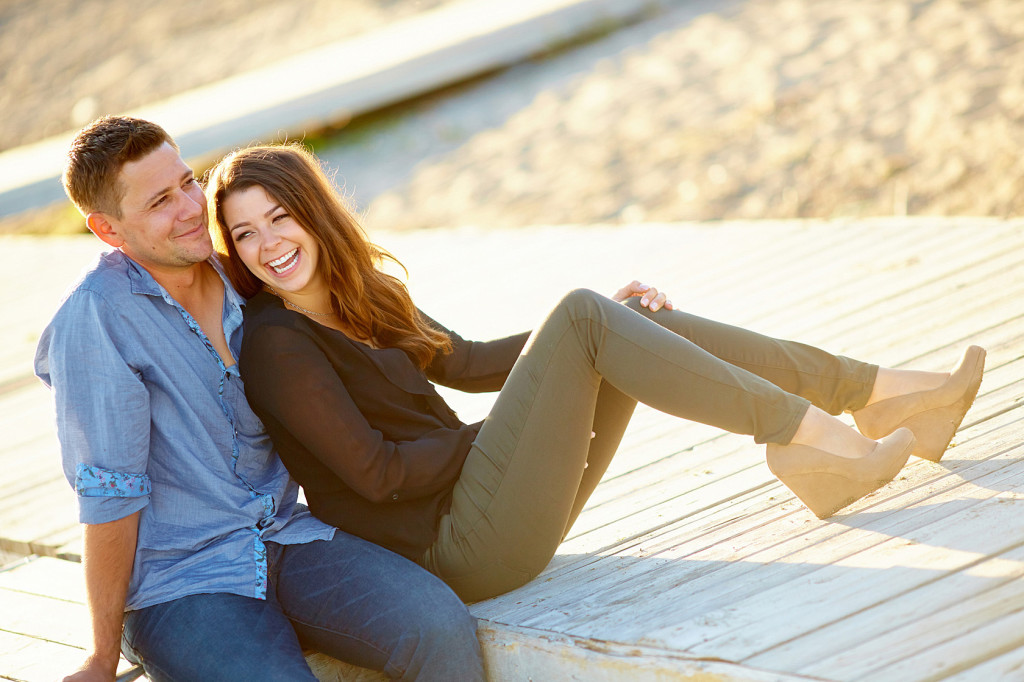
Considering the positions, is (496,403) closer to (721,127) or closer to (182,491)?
(182,491)

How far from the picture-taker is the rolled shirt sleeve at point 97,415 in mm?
2119

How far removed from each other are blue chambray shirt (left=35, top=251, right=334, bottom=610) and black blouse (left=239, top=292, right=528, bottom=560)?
0.08 meters

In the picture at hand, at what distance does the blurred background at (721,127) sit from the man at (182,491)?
2242 mm

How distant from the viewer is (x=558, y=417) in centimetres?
230

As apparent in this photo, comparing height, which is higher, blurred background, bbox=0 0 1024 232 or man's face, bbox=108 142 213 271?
blurred background, bbox=0 0 1024 232

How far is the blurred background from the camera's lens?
6.41 m

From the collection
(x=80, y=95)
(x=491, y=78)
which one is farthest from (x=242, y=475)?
(x=80, y=95)

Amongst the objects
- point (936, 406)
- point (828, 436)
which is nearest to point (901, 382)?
point (936, 406)

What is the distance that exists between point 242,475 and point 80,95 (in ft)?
44.0

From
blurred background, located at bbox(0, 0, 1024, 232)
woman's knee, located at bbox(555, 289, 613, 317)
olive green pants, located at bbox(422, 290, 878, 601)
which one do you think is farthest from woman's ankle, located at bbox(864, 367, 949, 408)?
blurred background, located at bbox(0, 0, 1024, 232)

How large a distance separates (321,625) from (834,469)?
1063 mm

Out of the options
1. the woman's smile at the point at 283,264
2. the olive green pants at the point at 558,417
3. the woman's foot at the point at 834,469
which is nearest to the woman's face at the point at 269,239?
the woman's smile at the point at 283,264

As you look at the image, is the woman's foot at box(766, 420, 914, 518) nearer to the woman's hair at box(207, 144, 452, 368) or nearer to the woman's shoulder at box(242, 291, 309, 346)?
the woman's hair at box(207, 144, 452, 368)

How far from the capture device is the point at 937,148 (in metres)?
6.39
